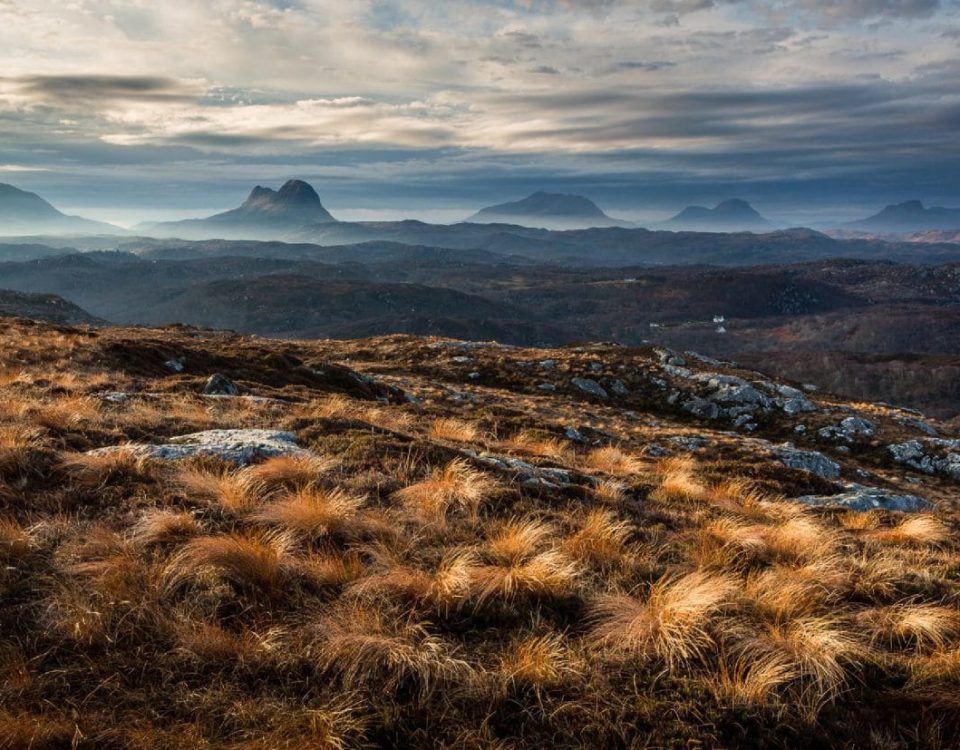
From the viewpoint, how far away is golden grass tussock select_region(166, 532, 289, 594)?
196 inches

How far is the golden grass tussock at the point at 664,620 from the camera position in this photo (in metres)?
4.45

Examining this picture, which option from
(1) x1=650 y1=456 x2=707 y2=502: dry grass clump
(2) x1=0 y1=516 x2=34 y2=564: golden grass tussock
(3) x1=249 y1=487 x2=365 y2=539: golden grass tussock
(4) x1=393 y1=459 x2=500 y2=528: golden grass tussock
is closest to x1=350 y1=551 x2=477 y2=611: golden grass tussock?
(3) x1=249 y1=487 x2=365 y2=539: golden grass tussock

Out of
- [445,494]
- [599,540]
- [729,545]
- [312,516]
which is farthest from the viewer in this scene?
[445,494]

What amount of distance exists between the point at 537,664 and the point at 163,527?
4.07m

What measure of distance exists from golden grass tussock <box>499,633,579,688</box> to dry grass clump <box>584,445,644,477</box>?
7.72 metres

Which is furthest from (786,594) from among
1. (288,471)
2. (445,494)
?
(288,471)

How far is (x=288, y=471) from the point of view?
7.79m

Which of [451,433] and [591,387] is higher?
[451,433]

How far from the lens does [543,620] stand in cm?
486

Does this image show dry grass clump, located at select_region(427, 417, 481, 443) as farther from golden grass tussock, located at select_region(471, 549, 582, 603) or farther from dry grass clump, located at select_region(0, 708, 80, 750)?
dry grass clump, located at select_region(0, 708, 80, 750)

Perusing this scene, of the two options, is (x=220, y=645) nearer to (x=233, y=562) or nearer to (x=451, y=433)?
(x=233, y=562)

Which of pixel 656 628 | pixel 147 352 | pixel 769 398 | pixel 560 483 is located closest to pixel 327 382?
pixel 147 352

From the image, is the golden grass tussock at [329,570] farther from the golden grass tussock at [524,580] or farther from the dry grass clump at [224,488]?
the dry grass clump at [224,488]

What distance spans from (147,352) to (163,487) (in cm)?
2097
